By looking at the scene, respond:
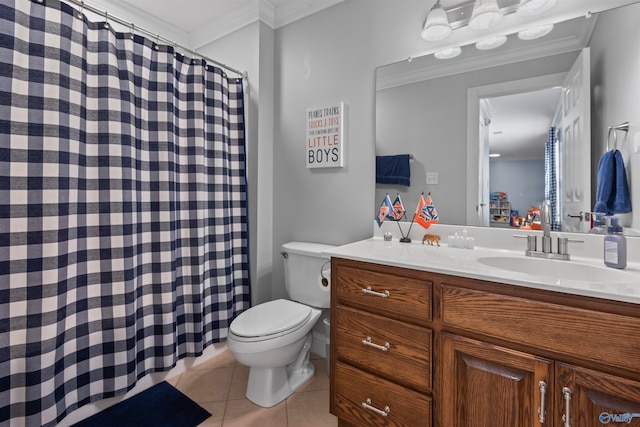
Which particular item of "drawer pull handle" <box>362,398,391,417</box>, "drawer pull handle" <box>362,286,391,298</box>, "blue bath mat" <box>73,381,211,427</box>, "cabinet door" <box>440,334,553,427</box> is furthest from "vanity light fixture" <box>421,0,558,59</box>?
"blue bath mat" <box>73,381,211,427</box>

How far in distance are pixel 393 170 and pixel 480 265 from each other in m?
0.80

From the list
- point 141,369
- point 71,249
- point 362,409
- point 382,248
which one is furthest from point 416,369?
point 71,249

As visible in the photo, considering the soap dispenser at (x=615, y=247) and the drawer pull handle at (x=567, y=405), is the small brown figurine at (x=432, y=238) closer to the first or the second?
the soap dispenser at (x=615, y=247)

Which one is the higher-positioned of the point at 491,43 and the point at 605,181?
the point at 491,43

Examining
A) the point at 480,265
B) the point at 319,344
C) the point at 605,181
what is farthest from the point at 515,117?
the point at 319,344

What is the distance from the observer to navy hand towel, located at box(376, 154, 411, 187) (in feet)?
5.68

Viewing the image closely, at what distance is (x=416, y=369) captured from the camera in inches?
45.6

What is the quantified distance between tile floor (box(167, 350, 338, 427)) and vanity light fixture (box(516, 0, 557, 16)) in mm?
2132

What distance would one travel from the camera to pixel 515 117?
1.48 meters

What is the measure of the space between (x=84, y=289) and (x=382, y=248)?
1419 millimetres

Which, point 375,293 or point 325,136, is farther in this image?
point 325,136

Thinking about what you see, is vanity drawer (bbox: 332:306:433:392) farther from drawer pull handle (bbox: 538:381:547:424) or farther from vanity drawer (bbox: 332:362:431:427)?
drawer pull handle (bbox: 538:381:547:424)

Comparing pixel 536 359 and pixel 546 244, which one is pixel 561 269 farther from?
pixel 536 359

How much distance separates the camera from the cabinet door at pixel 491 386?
93 centimetres
